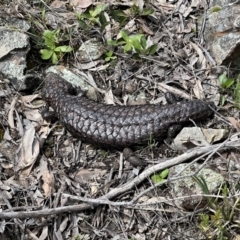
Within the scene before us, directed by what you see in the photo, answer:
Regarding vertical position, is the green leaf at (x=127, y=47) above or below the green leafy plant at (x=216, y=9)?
below

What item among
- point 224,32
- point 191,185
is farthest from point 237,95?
point 191,185

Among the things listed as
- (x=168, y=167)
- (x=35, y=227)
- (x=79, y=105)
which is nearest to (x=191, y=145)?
(x=168, y=167)

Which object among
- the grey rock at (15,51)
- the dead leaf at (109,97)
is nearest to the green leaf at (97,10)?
the grey rock at (15,51)

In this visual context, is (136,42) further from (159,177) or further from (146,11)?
(159,177)

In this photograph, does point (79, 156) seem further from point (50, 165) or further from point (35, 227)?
point (35, 227)

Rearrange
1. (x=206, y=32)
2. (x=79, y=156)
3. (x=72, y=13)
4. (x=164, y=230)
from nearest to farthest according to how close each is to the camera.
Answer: (x=164, y=230) → (x=79, y=156) → (x=206, y=32) → (x=72, y=13)

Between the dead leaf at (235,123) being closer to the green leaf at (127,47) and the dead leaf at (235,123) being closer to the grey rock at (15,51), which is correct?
the green leaf at (127,47)

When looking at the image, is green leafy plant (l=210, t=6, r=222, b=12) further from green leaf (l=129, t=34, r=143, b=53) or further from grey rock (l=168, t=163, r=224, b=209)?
grey rock (l=168, t=163, r=224, b=209)
